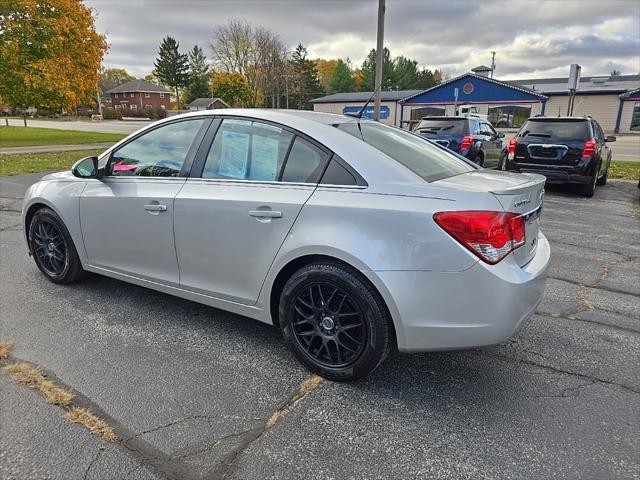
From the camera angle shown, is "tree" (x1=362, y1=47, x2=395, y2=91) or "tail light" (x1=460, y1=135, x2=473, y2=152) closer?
"tail light" (x1=460, y1=135, x2=473, y2=152)

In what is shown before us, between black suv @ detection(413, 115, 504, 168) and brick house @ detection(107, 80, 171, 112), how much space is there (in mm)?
84735

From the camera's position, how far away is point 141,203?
10.9ft

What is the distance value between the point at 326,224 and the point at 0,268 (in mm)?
3974

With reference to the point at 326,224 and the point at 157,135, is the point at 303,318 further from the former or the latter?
the point at 157,135

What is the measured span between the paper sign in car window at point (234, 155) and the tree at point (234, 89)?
56.3 metres

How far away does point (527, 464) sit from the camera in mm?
2104

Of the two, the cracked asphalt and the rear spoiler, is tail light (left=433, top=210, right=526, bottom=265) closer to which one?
the rear spoiler

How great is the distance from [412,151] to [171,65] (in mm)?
86666

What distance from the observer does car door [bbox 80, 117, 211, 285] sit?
128 inches

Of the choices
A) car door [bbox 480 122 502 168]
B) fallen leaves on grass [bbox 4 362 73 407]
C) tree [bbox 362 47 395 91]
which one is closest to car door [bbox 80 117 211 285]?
fallen leaves on grass [bbox 4 362 73 407]

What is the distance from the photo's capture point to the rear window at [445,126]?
35.0 feet

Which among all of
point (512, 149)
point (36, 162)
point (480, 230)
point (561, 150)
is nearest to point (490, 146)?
point (512, 149)

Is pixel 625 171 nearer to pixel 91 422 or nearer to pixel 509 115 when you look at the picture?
pixel 91 422

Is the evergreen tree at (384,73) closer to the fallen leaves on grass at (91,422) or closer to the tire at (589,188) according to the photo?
the tire at (589,188)
